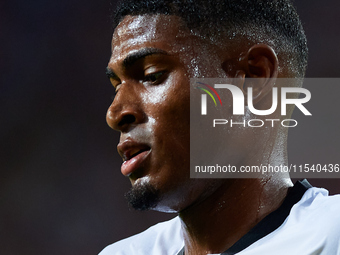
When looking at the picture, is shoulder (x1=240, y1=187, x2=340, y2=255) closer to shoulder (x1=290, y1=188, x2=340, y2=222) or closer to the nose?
shoulder (x1=290, y1=188, x2=340, y2=222)

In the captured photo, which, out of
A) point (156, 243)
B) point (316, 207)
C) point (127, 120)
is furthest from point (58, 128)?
point (316, 207)

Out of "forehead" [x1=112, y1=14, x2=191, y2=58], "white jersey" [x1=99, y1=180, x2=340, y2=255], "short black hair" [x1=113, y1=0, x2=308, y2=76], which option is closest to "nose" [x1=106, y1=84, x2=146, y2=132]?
"forehead" [x1=112, y1=14, x2=191, y2=58]

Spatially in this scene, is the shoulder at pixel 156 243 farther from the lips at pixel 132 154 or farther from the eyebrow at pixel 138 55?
the eyebrow at pixel 138 55

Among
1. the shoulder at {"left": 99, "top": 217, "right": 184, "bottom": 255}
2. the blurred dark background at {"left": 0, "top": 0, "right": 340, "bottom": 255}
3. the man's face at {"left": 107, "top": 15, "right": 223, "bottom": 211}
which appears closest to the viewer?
the man's face at {"left": 107, "top": 15, "right": 223, "bottom": 211}

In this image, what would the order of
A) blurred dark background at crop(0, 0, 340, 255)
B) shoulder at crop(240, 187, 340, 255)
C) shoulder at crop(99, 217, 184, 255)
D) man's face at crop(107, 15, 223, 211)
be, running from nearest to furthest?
shoulder at crop(240, 187, 340, 255), man's face at crop(107, 15, 223, 211), shoulder at crop(99, 217, 184, 255), blurred dark background at crop(0, 0, 340, 255)

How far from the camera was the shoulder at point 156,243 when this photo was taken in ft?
4.58

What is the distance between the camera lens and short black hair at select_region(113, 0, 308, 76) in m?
1.18

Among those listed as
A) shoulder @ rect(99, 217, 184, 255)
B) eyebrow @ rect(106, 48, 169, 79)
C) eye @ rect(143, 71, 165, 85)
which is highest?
eyebrow @ rect(106, 48, 169, 79)

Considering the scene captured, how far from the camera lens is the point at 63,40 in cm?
252

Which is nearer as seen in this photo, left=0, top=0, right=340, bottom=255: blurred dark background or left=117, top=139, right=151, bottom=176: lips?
left=117, top=139, right=151, bottom=176: lips

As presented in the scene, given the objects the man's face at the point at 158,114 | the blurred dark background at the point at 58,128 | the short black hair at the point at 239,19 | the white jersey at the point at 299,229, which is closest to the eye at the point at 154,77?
the man's face at the point at 158,114

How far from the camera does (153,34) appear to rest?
116cm

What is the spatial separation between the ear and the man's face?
108mm

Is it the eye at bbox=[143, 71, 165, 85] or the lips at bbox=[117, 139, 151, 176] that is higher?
the eye at bbox=[143, 71, 165, 85]
